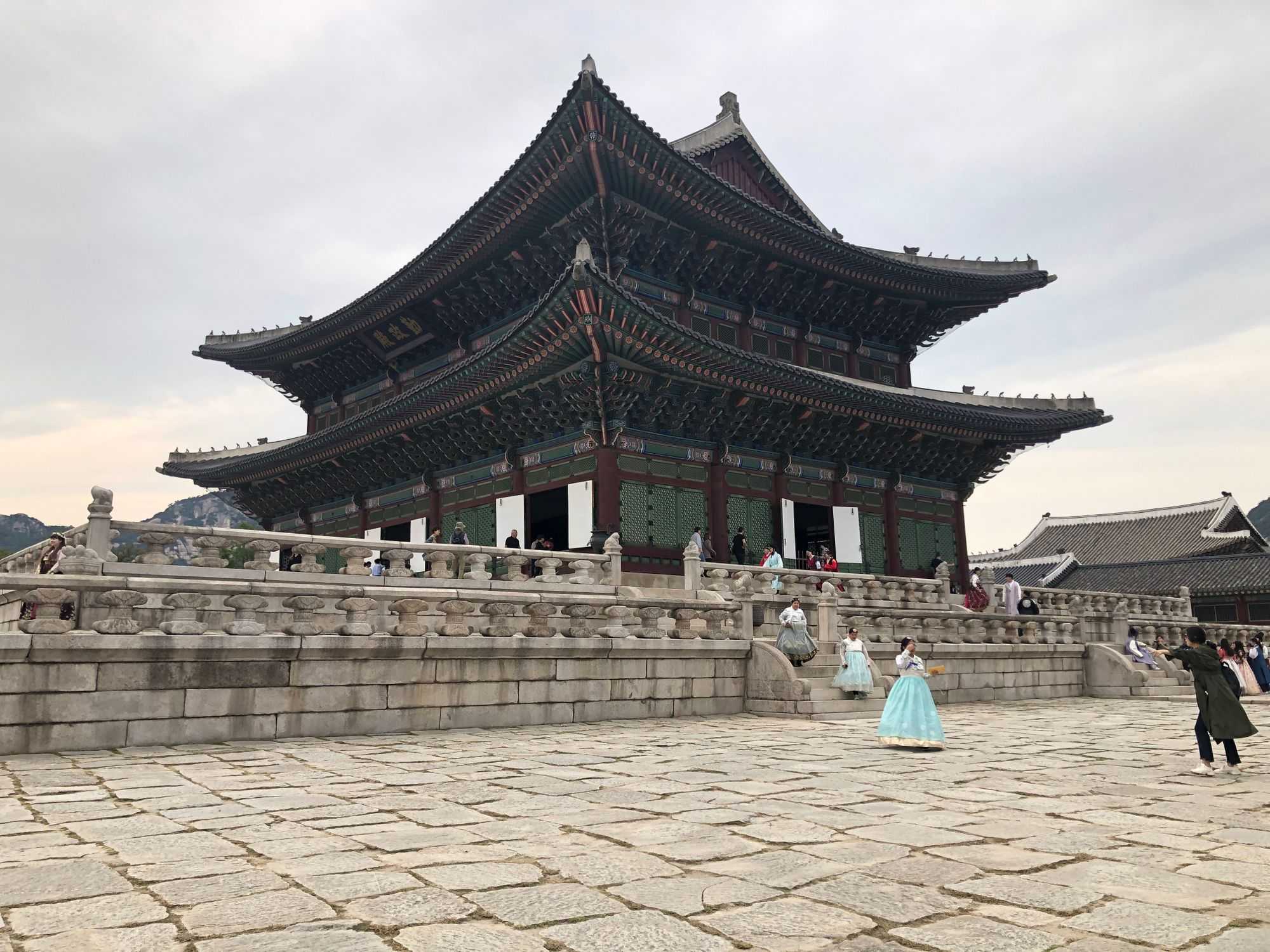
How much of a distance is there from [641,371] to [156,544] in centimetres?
992

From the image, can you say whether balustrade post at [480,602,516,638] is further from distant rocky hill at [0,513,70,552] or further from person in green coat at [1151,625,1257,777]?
distant rocky hill at [0,513,70,552]

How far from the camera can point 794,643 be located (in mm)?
14398

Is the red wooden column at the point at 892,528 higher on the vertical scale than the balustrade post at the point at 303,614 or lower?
higher

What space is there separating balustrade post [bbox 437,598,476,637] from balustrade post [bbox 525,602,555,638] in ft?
3.04

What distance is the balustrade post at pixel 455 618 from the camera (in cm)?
1157

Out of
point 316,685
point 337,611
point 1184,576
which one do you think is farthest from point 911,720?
point 1184,576

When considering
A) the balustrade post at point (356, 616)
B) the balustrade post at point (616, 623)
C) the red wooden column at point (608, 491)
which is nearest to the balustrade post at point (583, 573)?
the balustrade post at point (616, 623)

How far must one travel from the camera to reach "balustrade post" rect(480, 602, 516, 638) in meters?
11.9

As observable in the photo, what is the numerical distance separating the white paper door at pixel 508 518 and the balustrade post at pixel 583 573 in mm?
5511

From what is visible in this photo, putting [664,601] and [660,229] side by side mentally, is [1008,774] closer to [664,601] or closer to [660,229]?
[664,601]

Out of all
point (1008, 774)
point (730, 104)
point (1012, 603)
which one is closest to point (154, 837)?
point (1008, 774)

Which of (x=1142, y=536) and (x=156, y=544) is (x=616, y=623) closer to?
(x=156, y=544)

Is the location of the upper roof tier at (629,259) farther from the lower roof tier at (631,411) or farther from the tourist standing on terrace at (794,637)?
the tourist standing on terrace at (794,637)

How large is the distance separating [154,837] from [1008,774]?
6.76 meters
